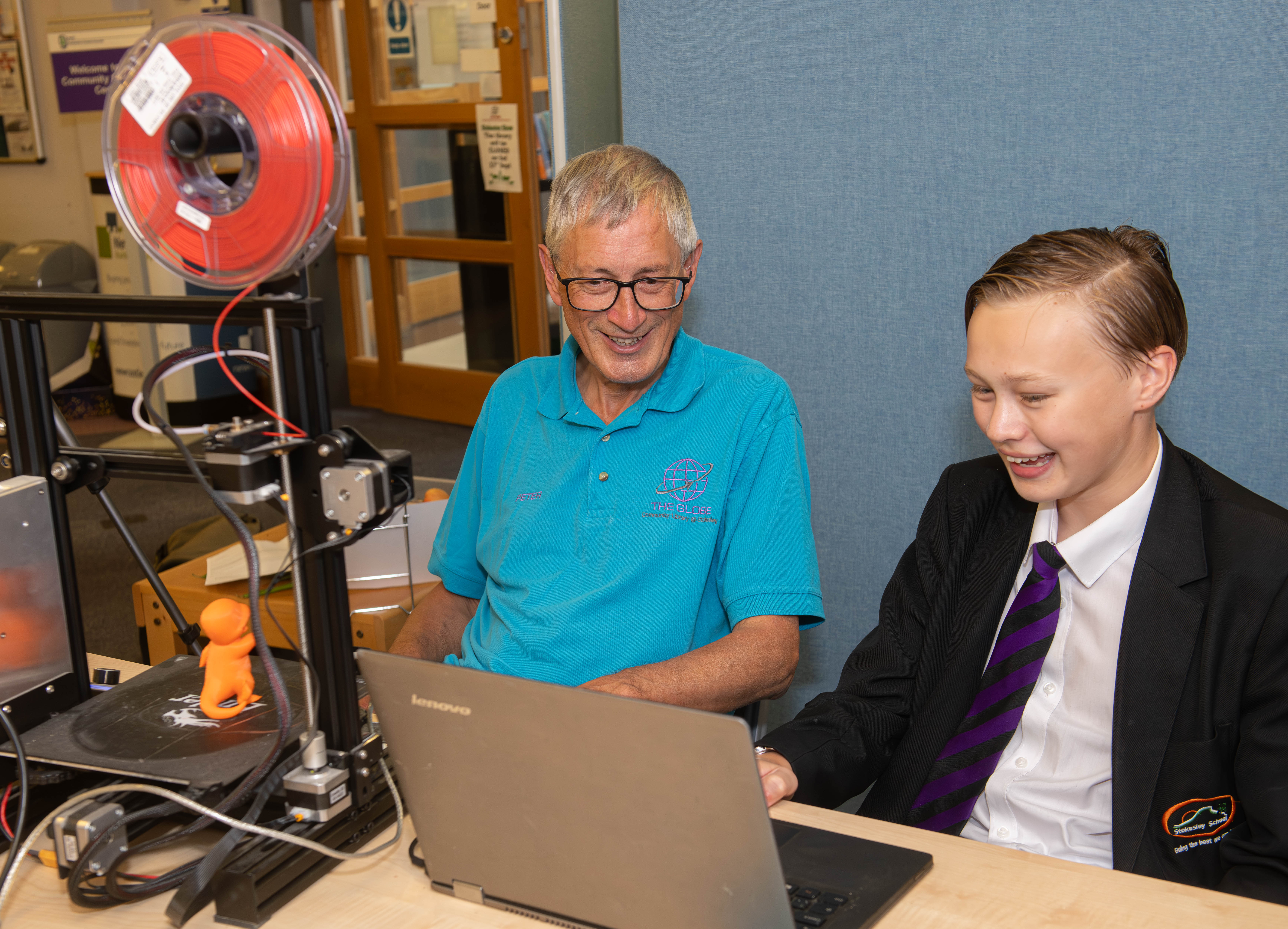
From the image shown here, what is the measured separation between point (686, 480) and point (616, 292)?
0.92 ft

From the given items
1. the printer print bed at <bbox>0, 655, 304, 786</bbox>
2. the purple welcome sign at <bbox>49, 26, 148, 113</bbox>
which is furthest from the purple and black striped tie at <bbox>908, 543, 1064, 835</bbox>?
the purple welcome sign at <bbox>49, 26, 148, 113</bbox>

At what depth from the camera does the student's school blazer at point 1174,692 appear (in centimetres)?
110

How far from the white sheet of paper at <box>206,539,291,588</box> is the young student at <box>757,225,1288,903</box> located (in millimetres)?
1197

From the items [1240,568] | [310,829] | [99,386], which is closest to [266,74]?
[310,829]

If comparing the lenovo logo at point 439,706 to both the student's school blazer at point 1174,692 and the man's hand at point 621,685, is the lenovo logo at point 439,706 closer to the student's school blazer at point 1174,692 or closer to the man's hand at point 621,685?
the man's hand at point 621,685

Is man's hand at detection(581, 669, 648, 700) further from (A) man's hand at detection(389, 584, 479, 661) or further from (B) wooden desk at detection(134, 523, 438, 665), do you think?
(B) wooden desk at detection(134, 523, 438, 665)

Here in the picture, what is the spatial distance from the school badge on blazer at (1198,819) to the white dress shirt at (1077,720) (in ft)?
0.21

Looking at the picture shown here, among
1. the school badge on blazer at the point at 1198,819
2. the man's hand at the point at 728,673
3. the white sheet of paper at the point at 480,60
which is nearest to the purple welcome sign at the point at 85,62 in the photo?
the white sheet of paper at the point at 480,60

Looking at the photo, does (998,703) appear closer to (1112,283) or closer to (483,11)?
(1112,283)

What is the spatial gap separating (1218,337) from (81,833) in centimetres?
158

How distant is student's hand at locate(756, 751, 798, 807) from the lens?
1.17 metres

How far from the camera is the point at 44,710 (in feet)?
4.00

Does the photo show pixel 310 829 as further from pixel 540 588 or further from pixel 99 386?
pixel 99 386

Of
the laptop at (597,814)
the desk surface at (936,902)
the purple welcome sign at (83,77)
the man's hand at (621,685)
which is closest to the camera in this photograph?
the laptop at (597,814)
